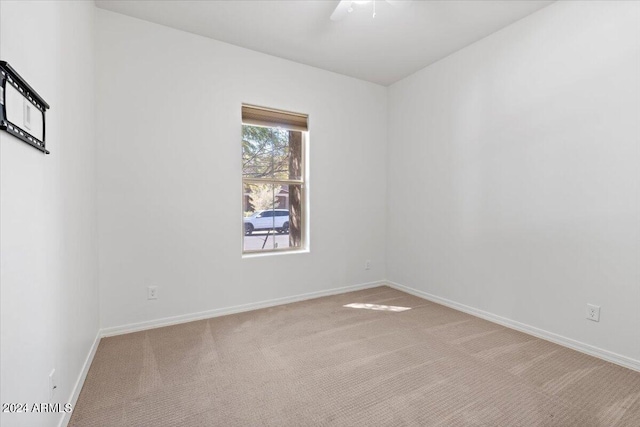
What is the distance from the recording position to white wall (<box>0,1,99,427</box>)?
104cm

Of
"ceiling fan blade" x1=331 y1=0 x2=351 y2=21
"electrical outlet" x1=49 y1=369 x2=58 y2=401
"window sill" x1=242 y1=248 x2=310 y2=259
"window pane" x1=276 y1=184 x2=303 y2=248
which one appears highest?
"ceiling fan blade" x1=331 y1=0 x2=351 y2=21

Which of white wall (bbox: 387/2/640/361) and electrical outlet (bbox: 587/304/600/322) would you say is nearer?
white wall (bbox: 387/2/640/361)

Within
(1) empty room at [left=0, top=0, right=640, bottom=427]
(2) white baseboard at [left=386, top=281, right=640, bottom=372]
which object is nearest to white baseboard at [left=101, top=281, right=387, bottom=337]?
(1) empty room at [left=0, top=0, right=640, bottom=427]

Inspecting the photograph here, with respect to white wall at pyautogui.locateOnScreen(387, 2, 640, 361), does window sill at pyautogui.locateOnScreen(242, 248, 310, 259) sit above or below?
below

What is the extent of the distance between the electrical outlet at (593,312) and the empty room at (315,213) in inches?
0.6

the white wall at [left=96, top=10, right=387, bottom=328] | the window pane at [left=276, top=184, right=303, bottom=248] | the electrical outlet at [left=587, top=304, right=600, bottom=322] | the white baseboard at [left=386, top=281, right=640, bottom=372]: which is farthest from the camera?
the window pane at [left=276, top=184, right=303, bottom=248]

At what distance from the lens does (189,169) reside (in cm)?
298

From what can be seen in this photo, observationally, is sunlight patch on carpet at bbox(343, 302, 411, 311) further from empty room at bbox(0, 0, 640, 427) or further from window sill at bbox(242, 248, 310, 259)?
window sill at bbox(242, 248, 310, 259)

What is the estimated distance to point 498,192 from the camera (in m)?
2.97

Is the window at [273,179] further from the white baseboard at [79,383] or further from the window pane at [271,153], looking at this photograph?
the white baseboard at [79,383]

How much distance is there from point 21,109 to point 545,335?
3.68 metres

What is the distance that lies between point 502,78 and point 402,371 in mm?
2789

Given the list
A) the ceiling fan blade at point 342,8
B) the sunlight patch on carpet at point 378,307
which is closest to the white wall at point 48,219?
the ceiling fan blade at point 342,8

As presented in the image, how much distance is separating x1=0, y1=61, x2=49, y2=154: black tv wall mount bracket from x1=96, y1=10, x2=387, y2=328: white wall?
1.48 m
